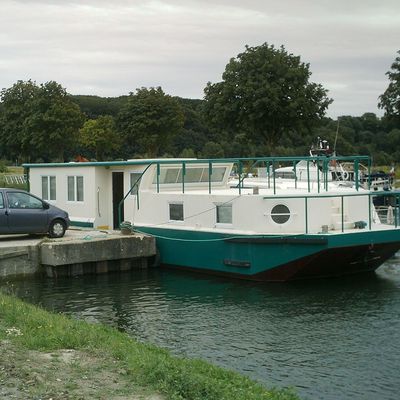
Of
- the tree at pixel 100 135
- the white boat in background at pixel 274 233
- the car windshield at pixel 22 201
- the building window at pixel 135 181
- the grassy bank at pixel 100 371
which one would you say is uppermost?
the tree at pixel 100 135

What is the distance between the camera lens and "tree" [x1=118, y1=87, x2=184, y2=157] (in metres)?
Answer: 47.2

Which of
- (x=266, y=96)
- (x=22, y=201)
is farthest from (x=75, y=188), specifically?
(x=266, y=96)

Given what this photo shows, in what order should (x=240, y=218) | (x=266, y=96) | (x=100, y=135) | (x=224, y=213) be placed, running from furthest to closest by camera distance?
(x=100, y=135) → (x=266, y=96) → (x=224, y=213) → (x=240, y=218)

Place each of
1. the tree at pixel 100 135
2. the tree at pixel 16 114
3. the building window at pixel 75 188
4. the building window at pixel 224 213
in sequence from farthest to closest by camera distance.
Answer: the tree at pixel 100 135
the tree at pixel 16 114
the building window at pixel 75 188
the building window at pixel 224 213

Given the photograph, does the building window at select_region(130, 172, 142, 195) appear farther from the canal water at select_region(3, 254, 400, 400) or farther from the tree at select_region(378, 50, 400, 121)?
the tree at select_region(378, 50, 400, 121)

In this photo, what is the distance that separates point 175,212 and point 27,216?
4326 mm

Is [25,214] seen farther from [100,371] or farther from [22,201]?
[100,371]

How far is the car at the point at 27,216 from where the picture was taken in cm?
2084

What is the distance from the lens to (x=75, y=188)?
25.2 meters

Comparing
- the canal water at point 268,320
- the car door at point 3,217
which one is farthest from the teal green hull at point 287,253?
the car door at point 3,217

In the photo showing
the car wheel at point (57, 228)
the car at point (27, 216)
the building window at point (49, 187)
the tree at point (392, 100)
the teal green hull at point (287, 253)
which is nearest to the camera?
the teal green hull at point (287, 253)

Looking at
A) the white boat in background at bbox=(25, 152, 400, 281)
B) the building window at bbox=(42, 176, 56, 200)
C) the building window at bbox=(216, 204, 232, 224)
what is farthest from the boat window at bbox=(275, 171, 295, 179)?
the building window at bbox=(216, 204, 232, 224)

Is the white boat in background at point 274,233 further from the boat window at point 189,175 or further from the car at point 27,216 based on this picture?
the car at point 27,216

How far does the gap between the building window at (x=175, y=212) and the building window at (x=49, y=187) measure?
5.81 metres
